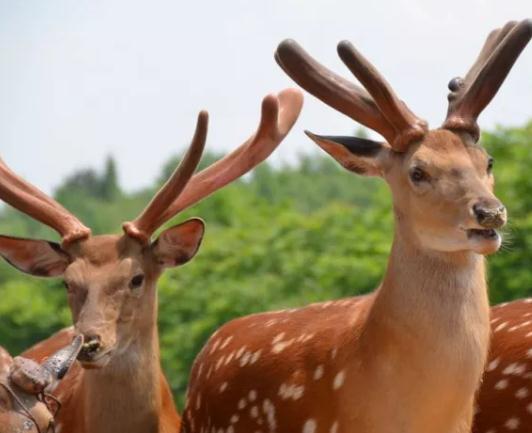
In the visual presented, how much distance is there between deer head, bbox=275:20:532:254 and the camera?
618 cm

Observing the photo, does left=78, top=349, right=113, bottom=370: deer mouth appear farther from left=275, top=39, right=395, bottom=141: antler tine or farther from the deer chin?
the deer chin

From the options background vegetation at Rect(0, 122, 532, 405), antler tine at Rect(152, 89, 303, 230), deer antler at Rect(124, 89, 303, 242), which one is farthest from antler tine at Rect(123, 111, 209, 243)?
background vegetation at Rect(0, 122, 532, 405)

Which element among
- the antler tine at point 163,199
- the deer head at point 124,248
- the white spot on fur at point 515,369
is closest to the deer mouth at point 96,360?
the deer head at point 124,248

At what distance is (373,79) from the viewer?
659 centimetres

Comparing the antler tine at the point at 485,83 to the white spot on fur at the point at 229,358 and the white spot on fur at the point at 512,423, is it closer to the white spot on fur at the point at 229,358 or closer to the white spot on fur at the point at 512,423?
the white spot on fur at the point at 512,423

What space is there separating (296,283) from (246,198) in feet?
27.6

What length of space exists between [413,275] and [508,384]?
3.25 ft

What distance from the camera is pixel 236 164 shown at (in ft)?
26.8

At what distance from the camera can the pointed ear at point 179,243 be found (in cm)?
779

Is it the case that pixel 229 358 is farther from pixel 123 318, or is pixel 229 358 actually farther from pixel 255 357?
pixel 123 318

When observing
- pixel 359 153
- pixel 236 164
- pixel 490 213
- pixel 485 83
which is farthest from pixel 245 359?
pixel 490 213

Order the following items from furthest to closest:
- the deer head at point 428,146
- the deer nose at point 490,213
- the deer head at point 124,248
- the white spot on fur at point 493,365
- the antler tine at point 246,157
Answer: the antler tine at point 246,157 < the deer head at point 124,248 < the white spot on fur at point 493,365 < the deer head at point 428,146 < the deer nose at point 490,213

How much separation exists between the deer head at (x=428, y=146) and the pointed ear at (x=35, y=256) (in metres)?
1.64

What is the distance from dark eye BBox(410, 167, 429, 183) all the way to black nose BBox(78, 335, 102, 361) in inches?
64.2
